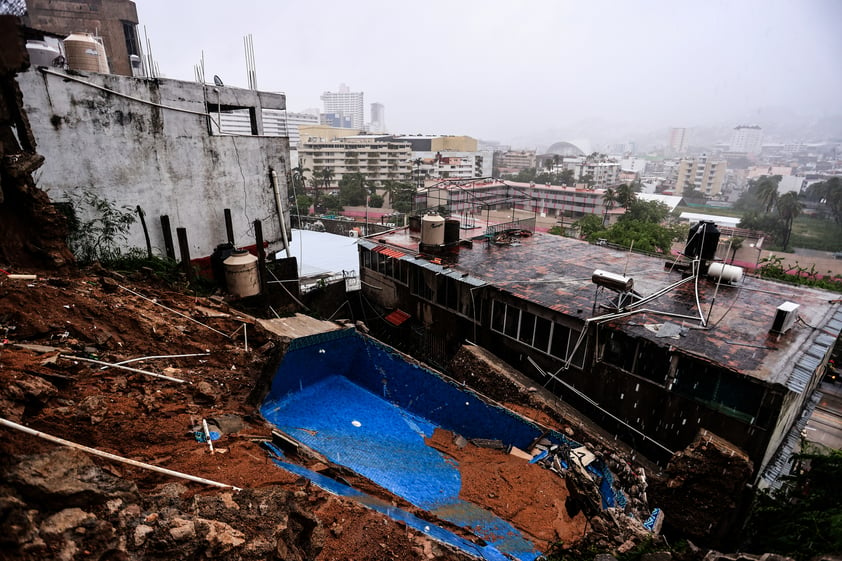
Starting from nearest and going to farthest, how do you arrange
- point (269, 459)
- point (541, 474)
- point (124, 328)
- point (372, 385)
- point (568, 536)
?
point (269, 459) → point (568, 536) → point (124, 328) → point (541, 474) → point (372, 385)

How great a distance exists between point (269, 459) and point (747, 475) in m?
9.48

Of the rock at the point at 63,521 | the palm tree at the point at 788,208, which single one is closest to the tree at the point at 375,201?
the palm tree at the point at 788,208

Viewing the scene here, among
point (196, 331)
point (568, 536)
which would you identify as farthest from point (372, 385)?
point (568, 536)

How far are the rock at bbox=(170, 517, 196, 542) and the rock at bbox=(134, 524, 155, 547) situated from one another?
0.16 meters

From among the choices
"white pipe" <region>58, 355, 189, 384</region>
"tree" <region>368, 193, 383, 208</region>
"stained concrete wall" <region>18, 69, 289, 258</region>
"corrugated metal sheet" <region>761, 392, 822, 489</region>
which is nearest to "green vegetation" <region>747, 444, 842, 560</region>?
"corrugated metal sheet" <region>761, 392, 822, 489</region>

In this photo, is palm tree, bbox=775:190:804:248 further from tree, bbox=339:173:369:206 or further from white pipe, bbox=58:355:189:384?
white pipe, bbox=58:355:189:384

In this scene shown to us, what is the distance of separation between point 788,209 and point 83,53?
7734cm

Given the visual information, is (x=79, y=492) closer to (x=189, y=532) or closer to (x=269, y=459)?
(x=189, y=532)

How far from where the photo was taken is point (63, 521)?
10.1ft

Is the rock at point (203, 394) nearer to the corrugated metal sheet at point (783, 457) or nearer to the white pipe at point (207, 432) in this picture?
the white pipe at point (207, 432)

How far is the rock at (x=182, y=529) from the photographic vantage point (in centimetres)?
346

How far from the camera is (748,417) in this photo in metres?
9.05

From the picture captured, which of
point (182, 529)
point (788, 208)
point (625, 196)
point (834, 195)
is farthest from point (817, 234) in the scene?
point (182, 529)

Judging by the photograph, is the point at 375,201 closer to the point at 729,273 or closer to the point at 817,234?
the point at 729,273
